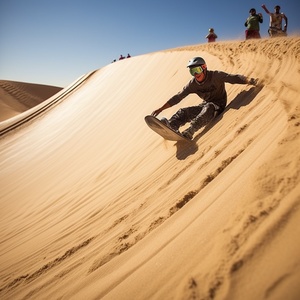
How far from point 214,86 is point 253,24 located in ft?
19.9

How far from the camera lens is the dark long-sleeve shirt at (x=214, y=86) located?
10.8ft

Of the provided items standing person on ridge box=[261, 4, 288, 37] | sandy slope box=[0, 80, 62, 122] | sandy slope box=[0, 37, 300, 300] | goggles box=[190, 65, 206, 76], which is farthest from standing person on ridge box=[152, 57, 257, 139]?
sandy slope box=[0, 80, 62, 122]

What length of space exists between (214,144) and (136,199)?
1.11 meters

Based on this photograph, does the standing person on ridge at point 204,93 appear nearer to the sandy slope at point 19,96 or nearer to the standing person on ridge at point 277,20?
the standing person on ridge at point 277,20

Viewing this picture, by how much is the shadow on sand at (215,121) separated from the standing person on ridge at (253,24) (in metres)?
5.59

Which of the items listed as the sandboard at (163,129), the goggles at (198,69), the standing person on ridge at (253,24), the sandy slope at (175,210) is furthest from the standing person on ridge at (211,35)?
the sandboard at (163,129)

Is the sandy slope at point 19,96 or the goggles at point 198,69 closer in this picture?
the goggles at point 198,69

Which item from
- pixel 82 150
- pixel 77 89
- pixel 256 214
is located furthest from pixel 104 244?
pixel 77 89

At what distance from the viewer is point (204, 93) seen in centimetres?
350

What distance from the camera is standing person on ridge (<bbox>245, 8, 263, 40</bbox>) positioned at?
25.6 ft

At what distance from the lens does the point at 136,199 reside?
8.48 ft

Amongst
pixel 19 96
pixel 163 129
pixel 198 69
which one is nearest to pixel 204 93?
pixel 198 69

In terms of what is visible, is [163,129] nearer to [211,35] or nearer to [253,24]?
[253,24]

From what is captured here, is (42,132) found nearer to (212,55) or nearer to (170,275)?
(212,55)
